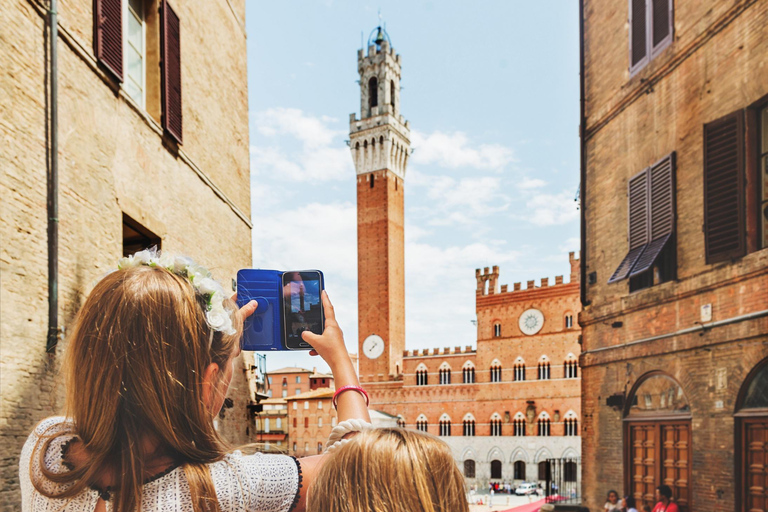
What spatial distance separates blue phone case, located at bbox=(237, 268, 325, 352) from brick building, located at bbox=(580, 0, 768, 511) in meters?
6.67

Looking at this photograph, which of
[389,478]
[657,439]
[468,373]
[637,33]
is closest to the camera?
[389,478]

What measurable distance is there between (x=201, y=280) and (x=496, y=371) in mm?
39110

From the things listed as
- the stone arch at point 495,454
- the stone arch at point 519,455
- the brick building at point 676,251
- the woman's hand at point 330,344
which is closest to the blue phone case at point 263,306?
the woman's hand at point 330,344

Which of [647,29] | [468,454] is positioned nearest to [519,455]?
[468,454]

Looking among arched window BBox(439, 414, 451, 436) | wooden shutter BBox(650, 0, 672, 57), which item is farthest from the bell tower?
wooden shutter BBox(650, 0, 672, 57)

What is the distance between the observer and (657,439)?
29.7 ft

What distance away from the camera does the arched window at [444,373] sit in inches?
1620

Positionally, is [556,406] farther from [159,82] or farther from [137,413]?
[137,413]

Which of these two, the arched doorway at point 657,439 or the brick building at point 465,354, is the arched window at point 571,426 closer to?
the brick building at point 465,354

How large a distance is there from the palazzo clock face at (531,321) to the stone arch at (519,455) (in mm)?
6411

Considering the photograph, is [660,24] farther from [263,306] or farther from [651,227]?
[263,306]

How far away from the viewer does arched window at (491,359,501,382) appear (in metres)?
39.2

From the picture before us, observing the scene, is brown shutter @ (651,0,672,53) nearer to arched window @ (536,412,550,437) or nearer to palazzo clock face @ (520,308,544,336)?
palazzo clock face @ (520,308,544,336)

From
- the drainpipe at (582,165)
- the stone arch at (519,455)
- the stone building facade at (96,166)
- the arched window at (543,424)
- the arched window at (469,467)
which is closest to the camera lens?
the stone building facade at (96,166)
